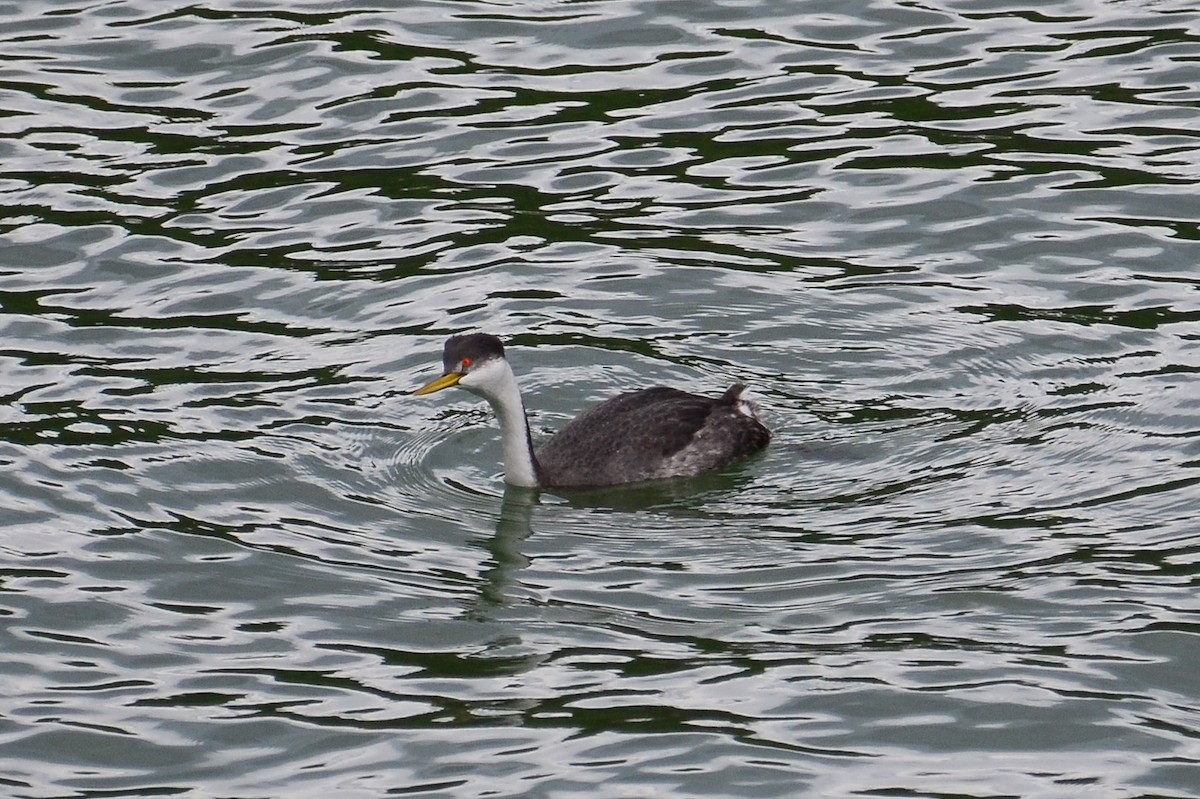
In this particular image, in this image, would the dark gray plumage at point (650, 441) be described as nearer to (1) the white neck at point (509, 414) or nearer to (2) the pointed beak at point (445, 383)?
(1) the white neck at point (509, 414)

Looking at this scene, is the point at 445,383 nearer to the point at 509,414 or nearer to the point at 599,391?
the point at 509,414

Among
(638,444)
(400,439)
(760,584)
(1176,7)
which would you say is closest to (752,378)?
(638,444)

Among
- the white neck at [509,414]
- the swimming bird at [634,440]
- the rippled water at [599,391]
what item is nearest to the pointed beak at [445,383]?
the white neck at [509,414]

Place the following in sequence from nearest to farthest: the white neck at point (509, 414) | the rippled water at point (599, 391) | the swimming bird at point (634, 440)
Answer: the rippled water at point (599, 391) → the white neck at point (509, 414) → the swimming bird at point (634, 440)

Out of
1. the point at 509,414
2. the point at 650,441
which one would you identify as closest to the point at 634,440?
the point at 650,441

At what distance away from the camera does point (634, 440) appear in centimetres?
1296

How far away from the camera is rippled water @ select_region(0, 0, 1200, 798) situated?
970 cm

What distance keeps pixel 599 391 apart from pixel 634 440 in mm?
1255

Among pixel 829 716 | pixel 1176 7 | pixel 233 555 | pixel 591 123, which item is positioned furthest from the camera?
pixel 1176 7

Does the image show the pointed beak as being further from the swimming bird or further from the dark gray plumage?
the dark gray plumage

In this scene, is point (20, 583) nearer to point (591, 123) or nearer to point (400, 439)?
point (400, 439)

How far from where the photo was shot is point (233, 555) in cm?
1159

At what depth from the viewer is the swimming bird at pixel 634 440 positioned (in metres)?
12.8

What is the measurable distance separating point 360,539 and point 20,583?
1.77 m
